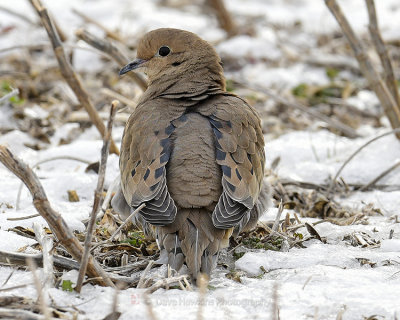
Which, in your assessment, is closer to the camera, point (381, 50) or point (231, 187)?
point (231, 187)

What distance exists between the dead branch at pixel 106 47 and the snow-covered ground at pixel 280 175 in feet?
2.26

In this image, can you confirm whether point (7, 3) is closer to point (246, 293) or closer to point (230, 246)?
point (230, 246)

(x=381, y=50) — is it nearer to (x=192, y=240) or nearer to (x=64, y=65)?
(x=64, y=65)

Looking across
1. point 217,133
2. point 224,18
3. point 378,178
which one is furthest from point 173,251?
point 224,18

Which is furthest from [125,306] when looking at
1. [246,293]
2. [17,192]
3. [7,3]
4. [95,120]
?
[7,3]

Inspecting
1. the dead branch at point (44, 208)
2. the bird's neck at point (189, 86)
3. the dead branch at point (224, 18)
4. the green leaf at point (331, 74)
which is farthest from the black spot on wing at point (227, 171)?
the dead branch at point (224, 18)

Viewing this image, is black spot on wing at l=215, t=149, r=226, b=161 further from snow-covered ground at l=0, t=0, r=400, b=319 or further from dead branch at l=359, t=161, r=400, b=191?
dead branch at l=359, t=161, r=400, b=191

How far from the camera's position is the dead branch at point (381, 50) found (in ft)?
18.8

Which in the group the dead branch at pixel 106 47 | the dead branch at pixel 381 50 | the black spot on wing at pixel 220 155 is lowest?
the black spot on wing at pixel 220 155

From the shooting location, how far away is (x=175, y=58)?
196 inches

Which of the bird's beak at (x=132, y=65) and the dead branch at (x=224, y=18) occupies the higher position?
the dead branch at (x=224, y=18)

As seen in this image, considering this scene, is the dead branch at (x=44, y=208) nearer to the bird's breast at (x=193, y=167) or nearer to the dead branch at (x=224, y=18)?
the bird's breast at (x=193, y=167)

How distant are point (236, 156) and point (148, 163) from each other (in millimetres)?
487

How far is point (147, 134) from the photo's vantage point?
4.18 metres
